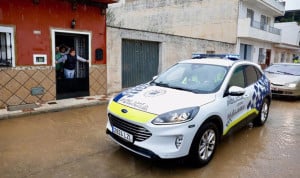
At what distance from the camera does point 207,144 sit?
12.2 ft

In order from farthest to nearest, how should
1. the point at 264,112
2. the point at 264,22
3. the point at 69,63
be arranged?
the point at 264,22 < the point at 69,63 < the point at 264,112

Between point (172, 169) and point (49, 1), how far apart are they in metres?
6.24

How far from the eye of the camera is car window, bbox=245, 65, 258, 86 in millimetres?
5033

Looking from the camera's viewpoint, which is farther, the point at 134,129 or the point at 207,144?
the point at 207,144

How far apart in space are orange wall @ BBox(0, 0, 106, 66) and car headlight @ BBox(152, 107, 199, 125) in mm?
5352

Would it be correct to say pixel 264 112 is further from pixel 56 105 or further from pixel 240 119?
pixel 56 105

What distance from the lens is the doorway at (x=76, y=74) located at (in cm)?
803

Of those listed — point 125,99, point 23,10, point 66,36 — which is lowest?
point 125,99

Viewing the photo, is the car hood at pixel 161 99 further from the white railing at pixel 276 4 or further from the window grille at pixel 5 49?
the white railing at pixel 276 4

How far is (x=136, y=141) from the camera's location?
3.42m

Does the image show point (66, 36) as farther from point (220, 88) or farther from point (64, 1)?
point (220, 88)

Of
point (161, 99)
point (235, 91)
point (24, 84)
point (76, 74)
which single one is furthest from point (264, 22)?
point (161, 99)

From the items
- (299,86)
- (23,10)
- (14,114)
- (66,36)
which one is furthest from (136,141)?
(299,86)

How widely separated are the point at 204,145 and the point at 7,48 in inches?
234
